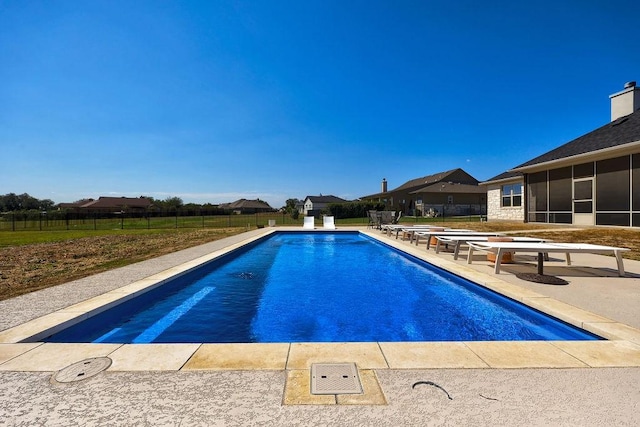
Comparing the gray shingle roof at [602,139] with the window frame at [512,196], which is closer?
the gray shingle roof at [602,139]

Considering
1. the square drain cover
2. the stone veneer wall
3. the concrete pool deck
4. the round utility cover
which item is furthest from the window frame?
the round utility cover

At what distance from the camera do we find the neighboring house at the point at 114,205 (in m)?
61.7

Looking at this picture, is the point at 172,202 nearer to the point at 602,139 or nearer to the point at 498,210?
the point at 498,210

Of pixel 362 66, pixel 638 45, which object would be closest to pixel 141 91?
pixel 362 66

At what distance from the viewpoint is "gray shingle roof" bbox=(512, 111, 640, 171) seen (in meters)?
12.2

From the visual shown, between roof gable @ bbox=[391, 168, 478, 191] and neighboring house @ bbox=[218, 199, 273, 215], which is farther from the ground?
roof gable @ bbox=[391, 168, 478, 191]

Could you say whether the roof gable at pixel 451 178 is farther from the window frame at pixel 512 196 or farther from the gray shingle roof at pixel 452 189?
the window frame at pixel 512 196

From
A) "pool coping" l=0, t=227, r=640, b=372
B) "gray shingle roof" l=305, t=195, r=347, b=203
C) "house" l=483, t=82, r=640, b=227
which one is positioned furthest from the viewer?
"gray shingle roof" l=305, t=195, r=347, b=203

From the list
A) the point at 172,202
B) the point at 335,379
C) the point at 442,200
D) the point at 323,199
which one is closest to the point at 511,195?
the point at 442,200

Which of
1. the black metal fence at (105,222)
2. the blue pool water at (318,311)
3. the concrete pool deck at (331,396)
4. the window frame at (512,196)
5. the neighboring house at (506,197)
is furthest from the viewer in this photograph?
the black metal fence at (105,222)

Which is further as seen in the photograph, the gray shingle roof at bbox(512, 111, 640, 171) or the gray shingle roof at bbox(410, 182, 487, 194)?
the gray shingle roof at bbox(410, 182, 487, 194)

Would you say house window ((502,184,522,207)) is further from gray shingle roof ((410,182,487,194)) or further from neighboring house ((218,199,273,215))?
neighboring house ((218,199,273,215))

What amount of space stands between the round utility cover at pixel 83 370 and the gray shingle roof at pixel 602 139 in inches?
644

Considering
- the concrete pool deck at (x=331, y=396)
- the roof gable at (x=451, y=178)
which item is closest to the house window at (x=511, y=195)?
the concrete pool deck at (x=331, y=396)
